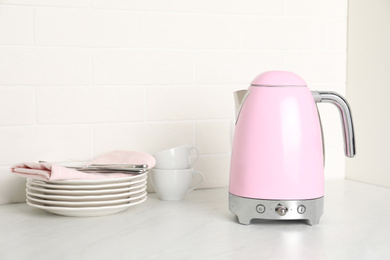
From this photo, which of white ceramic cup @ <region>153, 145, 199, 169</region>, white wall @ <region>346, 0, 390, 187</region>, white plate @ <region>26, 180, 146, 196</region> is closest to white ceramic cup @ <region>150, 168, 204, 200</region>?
white ceramic cup @ <region>153, 145, 199, 169</region>

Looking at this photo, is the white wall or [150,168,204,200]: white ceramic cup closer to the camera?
[150,168,204,200]: white ceramic cup

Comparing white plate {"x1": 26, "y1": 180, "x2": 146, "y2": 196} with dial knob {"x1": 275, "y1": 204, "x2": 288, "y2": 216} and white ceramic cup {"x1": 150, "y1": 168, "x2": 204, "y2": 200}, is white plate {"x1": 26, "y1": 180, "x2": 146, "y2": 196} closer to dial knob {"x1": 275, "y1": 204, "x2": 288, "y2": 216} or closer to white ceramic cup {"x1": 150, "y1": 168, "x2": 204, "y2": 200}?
white ceramic cup {"x1": 150, "y1": 168, "x2": 204, "y2": 200}

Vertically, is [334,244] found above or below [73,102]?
below

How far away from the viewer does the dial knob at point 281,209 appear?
3.16 ft

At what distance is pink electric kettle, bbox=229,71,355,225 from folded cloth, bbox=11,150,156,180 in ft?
0.81

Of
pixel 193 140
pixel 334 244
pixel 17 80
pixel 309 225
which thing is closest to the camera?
pixel 334 244

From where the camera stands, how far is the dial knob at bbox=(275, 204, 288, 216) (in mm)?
963

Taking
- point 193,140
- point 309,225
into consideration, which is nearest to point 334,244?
point 309,225

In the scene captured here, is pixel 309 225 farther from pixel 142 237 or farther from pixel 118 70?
pixel 118 70

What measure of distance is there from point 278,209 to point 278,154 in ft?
0.33

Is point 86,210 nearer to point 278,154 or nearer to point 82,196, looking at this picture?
point 82,196

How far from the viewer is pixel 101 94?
4.17ft

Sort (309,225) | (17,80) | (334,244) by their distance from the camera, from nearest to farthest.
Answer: (334,244), (309,225), (17,80)

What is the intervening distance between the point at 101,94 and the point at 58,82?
105mm
